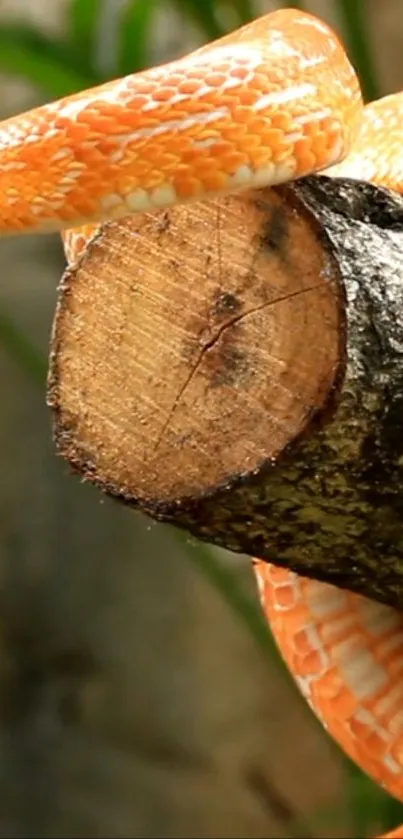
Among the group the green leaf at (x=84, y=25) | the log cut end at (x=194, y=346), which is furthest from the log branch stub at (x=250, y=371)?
the green leaf at (x=84, y=25)

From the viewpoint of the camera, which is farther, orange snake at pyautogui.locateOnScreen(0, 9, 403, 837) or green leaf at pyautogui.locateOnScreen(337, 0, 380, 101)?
green leaf at pyautogui.locateOnScreen(337, 0, 380, 101)

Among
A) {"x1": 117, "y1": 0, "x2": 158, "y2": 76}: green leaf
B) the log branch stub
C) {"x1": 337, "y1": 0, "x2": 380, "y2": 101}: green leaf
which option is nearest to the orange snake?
the log branch stub

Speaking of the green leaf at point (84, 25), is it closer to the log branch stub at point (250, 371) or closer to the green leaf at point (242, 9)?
the green leaf at point (242, 9)

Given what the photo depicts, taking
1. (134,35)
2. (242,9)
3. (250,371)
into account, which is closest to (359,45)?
(242,9)

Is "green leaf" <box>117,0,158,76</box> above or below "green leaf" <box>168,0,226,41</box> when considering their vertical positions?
below

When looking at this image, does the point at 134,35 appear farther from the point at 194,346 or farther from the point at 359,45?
the point at 194,346

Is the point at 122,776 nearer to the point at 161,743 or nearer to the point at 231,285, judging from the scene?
the point at 161,743

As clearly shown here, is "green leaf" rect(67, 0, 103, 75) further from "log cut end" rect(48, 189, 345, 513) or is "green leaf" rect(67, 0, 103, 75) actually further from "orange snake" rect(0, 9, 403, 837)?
"log cut end" rect(48, 189, 345, 513)
